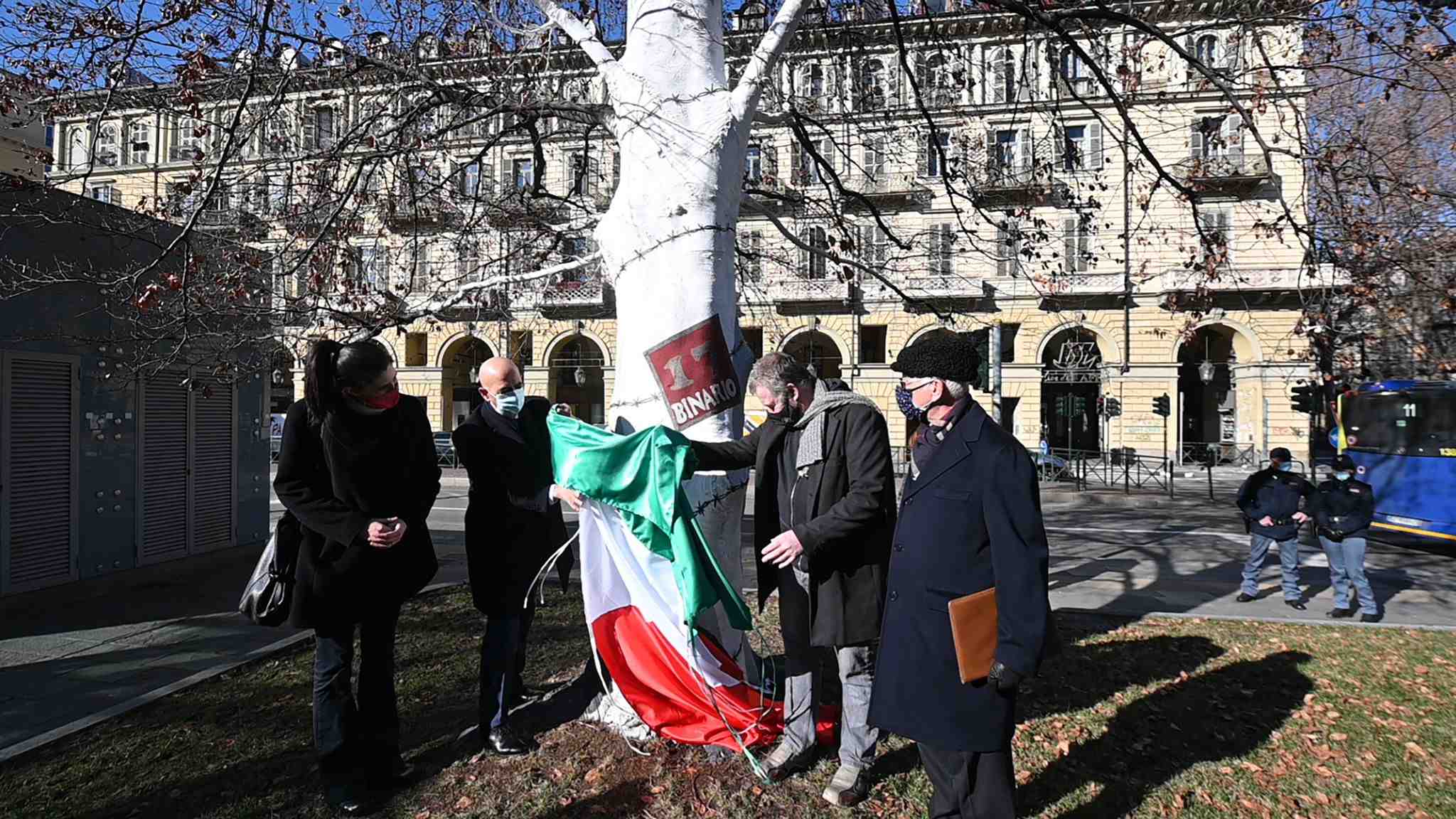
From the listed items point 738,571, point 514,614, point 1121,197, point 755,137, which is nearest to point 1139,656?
point 738,571

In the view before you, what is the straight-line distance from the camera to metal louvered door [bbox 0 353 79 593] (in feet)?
23.8

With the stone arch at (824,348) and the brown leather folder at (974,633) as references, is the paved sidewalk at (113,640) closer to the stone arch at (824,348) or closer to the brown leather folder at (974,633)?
the brown leather folder at (974,633)

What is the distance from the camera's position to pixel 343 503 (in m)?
3.29

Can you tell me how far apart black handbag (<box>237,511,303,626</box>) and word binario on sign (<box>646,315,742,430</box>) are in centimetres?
181

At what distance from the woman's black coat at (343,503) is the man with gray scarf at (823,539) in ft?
5.26

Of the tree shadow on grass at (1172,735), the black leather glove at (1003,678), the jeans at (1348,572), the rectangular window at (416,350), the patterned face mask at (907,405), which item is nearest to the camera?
the black leather glove at (1003,678)

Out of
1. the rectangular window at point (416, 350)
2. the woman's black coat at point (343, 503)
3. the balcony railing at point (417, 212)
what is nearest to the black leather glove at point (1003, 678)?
the woman's black coat at point (343, 503)

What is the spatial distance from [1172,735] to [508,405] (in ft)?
13.0

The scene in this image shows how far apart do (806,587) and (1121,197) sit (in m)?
31.7

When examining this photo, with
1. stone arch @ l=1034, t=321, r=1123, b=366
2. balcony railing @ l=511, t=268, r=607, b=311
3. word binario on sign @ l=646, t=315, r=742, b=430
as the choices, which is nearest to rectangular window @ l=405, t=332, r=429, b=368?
stone arch @ l=1034, t=321, r=1123, b=366

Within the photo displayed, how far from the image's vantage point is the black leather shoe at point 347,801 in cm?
329

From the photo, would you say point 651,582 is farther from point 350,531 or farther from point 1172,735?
point 1172,735

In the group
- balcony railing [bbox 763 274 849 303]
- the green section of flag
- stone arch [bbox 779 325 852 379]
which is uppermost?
balcony railing [bbox 763 274 849 303]

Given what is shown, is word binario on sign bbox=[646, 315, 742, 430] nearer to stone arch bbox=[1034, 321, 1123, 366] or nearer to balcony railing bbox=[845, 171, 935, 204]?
balcony railing bbox=[845, 171, 935, 204]
